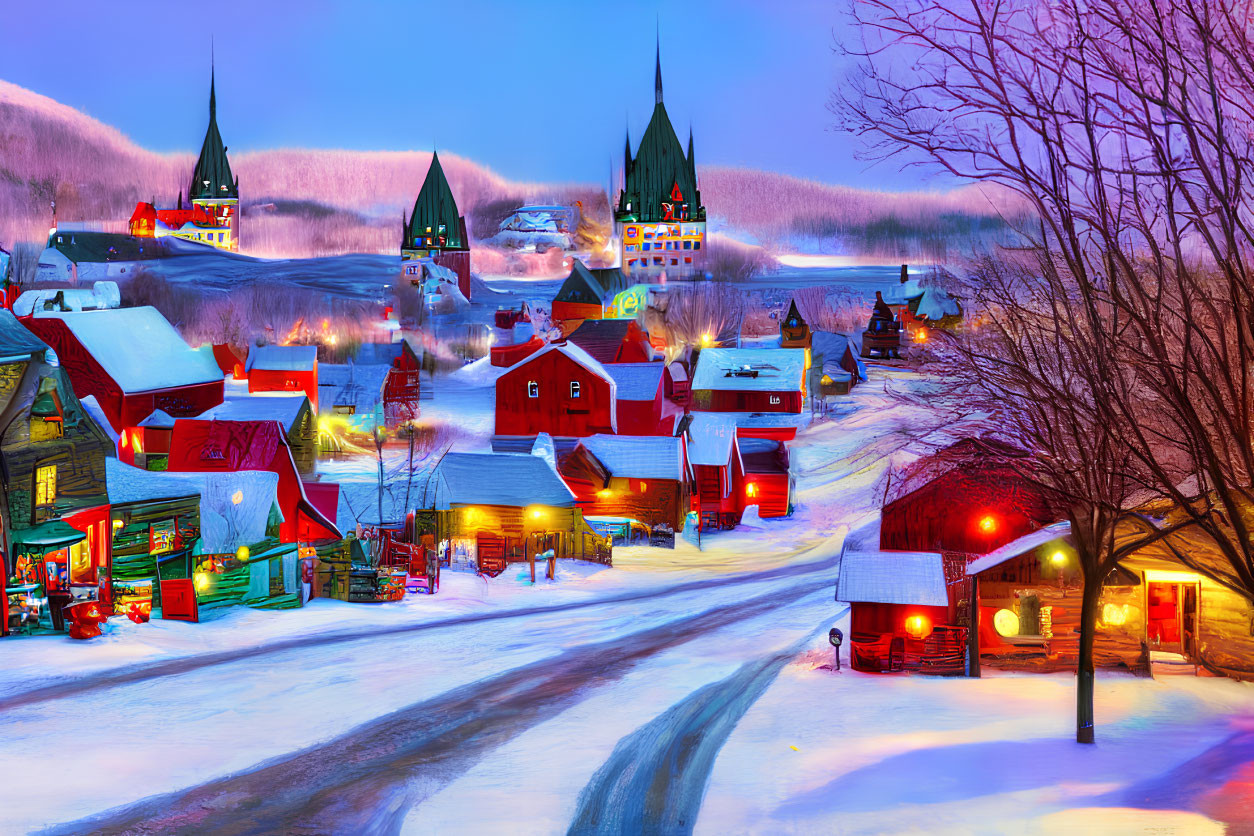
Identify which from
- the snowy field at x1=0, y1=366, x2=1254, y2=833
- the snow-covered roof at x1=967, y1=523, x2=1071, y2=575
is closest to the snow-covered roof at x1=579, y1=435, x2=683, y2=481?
the snowy field at x1=0, y1=366, x2=1254, y2=833

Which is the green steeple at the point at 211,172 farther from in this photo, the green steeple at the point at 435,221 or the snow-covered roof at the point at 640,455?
the snow-covered roof at the point at 640,455

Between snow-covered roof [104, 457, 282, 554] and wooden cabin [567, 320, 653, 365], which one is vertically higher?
wooden cabin [567, 320, 653, 365]

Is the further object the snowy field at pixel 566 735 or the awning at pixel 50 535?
the awning at pixel 50 535

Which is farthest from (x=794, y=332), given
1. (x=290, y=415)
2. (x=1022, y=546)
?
(x=1022, y=546)

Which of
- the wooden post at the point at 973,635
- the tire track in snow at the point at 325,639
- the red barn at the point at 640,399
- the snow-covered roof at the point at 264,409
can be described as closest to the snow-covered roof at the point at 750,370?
the red barn at the point at 640,399

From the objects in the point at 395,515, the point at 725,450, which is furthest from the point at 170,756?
the point at 725,450

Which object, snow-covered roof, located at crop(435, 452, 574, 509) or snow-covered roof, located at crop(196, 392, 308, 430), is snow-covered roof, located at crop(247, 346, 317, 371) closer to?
snow-covered roof, located at crop(196, 392, 308, 430)

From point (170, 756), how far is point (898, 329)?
85834mm

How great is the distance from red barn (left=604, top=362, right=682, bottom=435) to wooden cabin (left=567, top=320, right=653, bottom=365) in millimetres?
16871

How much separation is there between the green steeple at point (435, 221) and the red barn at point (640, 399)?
92668 mm

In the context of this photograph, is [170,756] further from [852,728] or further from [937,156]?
[937,156]

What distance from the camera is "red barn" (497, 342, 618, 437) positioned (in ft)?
170

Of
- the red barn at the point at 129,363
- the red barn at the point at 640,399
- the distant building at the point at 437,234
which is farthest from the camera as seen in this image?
the distant building at the point at 437,234

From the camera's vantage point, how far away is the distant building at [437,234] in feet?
→ 469
